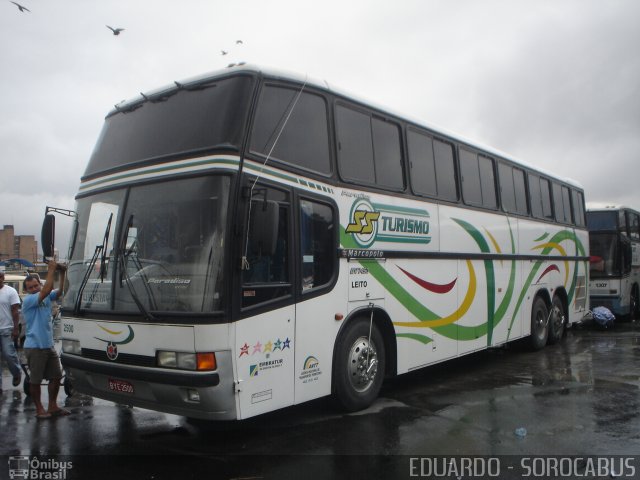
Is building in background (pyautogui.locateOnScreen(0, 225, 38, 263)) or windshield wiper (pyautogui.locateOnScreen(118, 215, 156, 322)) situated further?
building in background (pyautogui.locateOnScreen(0, 225, 38, 263))

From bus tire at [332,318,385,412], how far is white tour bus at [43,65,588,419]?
0.02 metres

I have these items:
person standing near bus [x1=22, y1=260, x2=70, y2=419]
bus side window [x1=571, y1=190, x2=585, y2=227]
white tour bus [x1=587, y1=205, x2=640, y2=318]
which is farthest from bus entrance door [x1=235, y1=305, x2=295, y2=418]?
white tour bus [x1=587, y1=205, x2=640, y2=318]

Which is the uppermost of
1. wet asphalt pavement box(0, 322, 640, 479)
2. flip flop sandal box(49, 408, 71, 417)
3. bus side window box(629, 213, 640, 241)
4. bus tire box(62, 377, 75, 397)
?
bus side window box(629, 213, 640, 241)

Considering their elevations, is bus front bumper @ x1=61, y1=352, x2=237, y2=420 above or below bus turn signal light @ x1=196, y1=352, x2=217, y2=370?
below

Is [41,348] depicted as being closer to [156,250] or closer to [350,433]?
[156,250]

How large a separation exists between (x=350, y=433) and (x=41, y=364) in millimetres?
3909

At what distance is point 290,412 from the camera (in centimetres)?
698

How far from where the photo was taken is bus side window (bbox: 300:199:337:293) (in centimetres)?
592

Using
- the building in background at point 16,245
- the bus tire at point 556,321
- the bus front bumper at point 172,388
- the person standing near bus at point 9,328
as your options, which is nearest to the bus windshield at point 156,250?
the bus front bumper at point 172,388

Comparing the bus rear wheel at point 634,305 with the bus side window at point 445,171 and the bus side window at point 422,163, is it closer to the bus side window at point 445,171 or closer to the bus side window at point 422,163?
the bus side window at point 445,171

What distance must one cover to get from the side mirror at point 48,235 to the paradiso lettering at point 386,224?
3.36 m

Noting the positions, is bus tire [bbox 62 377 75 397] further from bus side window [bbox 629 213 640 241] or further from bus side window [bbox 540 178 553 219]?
bus side window [bbox 629 213 640 241]

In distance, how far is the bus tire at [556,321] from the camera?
41.0ft

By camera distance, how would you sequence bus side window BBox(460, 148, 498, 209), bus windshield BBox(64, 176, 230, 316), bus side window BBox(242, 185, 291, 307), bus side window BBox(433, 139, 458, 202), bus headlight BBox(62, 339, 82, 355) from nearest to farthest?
bus windshield BBox(64, 176, 230, 316)
bus side window BBox(242, 185, 291, 307)
bus headlight BBox(62, 339, 82, 355)
bus side window BBox(433, 139, 458, 202)
bus side window BBox(460, 148, 498, 209)
